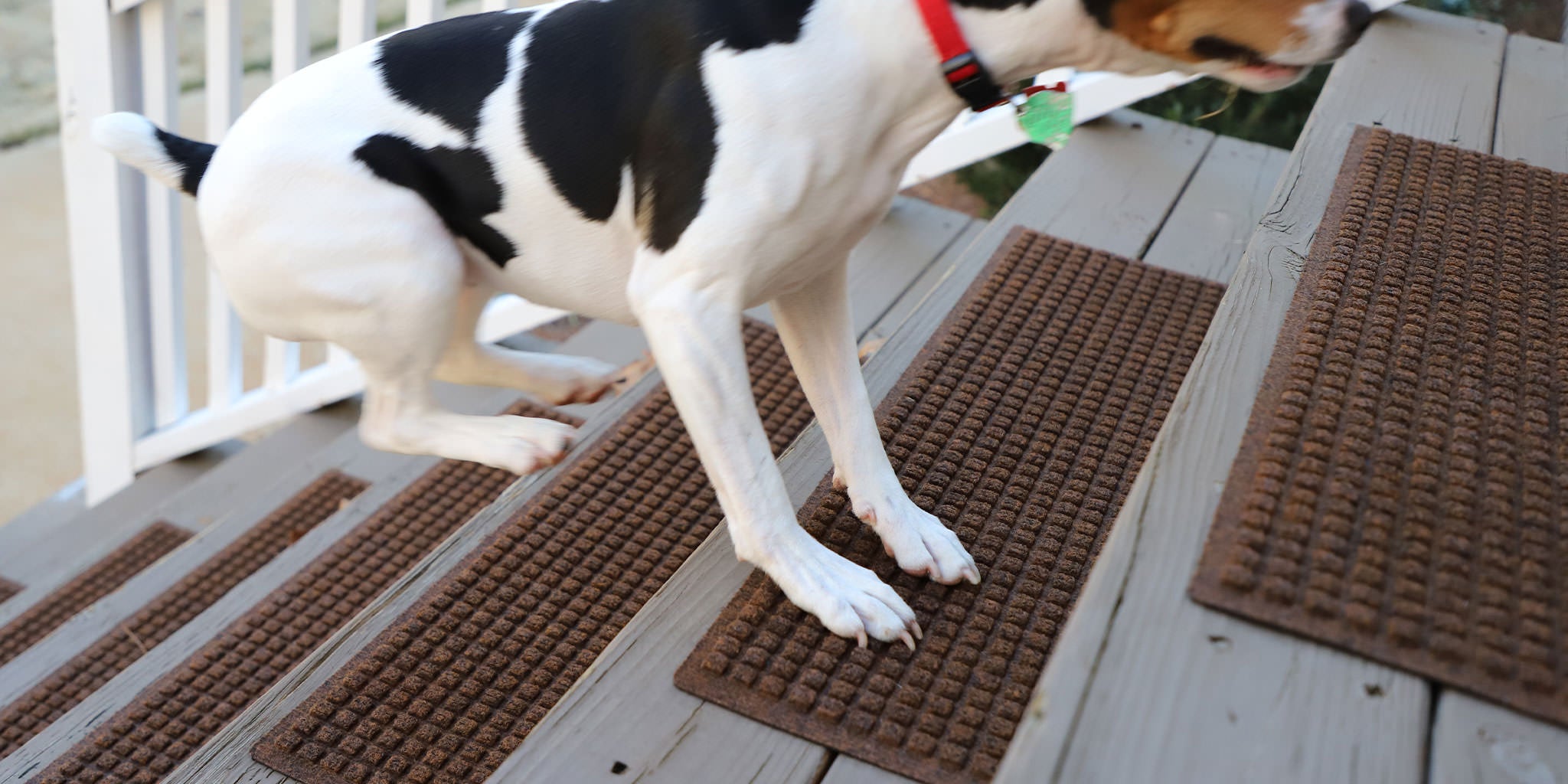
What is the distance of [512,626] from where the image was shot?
1.52 m

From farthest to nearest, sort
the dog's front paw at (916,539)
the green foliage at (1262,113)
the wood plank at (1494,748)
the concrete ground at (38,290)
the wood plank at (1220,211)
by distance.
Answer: the concrete ground at (38,290) < the green foliage at (1262,113) < the wood plank at (1220,211) < the dog's front paw at (916,539) < the wood plank at (1494,748)

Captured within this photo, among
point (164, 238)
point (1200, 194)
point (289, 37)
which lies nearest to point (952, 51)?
point (1200, 194)

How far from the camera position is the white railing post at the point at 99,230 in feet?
8.80

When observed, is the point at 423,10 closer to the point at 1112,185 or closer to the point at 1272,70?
the point at 1112,185

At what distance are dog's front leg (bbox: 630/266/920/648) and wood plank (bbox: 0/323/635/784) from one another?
62 cm

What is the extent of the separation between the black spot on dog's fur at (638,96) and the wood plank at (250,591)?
2.28 feet

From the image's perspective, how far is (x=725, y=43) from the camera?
3.56ft

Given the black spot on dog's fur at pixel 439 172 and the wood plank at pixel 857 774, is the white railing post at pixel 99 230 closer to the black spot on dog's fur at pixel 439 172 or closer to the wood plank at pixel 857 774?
the black spot on dog's fur at pixel 439 172

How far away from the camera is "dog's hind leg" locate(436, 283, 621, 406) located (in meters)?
1.56

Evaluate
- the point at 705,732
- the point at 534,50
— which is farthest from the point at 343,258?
the point at 705,732

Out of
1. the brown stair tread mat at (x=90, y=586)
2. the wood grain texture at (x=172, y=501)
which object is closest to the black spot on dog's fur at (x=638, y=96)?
the brown stair tread mat at (x=90, y=586)

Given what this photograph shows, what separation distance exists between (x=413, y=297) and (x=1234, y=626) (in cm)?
87

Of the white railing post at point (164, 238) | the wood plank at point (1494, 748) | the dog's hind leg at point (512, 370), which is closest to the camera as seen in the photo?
the wood plank at point (1494, 748)

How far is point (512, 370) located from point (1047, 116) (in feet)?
2.62
